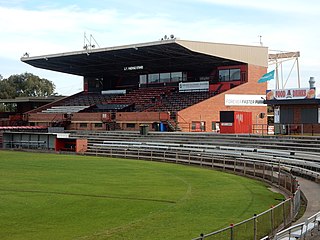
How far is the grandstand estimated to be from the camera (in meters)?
52.4

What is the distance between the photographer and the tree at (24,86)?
119312 millimetres

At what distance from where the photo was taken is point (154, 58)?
58.6 meters

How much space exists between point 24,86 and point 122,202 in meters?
112

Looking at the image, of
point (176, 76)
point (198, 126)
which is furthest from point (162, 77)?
point (198, 126)

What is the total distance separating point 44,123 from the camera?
62.8 metres

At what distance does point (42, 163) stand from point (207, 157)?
34.8 feet

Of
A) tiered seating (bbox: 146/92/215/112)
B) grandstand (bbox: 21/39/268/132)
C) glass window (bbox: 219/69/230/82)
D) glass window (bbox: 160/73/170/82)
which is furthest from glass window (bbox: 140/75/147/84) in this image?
glass window (bbox: 219/69/230/82)

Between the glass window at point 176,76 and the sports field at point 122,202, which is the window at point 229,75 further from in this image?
the sports field at point 122,202

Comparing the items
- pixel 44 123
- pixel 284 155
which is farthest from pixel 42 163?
pixel 44 123

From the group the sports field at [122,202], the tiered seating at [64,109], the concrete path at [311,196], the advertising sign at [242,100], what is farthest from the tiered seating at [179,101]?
the concrete path at [311,196]

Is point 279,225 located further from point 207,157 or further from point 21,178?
point 207,157

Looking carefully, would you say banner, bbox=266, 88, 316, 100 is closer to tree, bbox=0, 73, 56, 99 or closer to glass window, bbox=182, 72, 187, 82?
glass window, bbox=182, 72, 187, 82

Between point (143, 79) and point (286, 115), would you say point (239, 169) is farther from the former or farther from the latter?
point (143, 79)

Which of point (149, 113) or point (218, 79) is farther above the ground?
point (218, 79)
